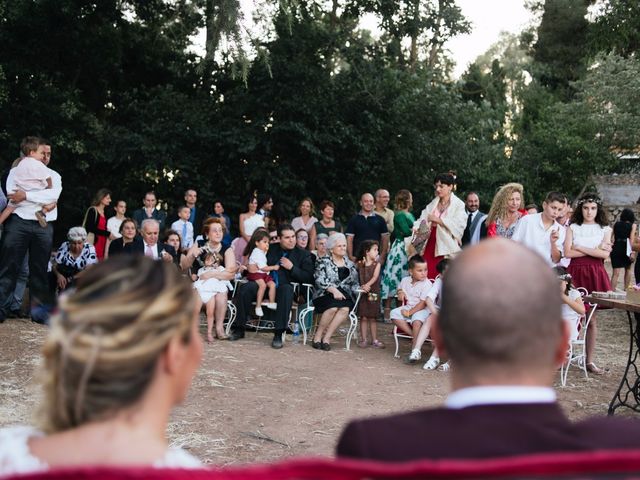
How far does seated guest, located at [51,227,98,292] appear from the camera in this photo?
942 centimetres

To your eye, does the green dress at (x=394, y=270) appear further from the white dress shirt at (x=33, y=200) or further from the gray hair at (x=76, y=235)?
the white dress shirt at (x=33, y=200)

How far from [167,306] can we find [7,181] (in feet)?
25.5

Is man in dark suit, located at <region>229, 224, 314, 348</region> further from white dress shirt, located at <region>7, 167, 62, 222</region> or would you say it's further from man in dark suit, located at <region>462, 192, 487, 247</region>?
white dress shirt, located at <region>7, 167, 62, 222</region>

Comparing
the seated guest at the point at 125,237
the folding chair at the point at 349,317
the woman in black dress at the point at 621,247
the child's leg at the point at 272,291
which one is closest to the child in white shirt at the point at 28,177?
the seated guest at the point at 125,237

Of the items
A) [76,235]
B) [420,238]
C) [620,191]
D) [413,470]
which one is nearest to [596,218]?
[420,238]

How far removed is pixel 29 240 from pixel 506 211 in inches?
214

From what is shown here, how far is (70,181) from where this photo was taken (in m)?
14.7

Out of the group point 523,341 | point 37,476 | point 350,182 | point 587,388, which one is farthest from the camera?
point 350,182

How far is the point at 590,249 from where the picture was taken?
7.97m

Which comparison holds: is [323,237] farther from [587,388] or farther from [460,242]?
[587,388]

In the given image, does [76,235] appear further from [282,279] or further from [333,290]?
[333,290]

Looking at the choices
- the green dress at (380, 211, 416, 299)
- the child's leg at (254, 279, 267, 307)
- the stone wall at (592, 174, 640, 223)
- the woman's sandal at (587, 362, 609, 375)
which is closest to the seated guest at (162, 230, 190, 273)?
the child's leg at (254, 279, 267, 307)

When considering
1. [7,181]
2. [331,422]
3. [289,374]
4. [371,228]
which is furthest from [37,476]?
[371,228]

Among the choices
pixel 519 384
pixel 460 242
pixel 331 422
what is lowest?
pixel 331 422
